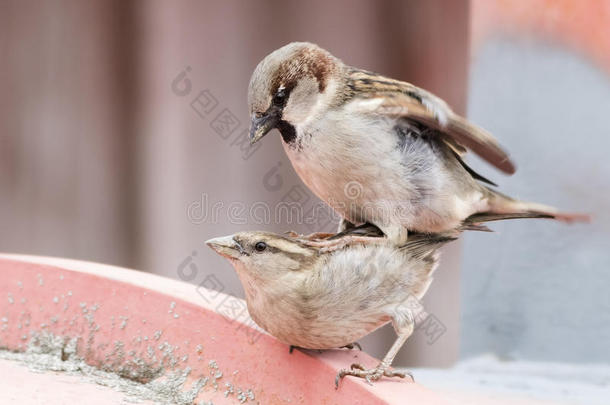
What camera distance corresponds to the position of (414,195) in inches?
50.5

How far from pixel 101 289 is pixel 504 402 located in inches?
44.3

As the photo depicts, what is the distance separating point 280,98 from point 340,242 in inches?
10.3

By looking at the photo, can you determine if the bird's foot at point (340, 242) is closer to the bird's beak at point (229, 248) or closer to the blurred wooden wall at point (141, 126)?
the bird's beak at point (229, 248)

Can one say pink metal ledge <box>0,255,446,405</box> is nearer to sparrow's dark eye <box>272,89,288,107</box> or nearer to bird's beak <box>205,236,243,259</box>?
bird's beak <box>205,236,243,259</box>

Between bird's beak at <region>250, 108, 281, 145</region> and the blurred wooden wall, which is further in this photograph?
the blurred wooden wall

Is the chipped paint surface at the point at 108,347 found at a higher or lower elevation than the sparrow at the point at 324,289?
lower

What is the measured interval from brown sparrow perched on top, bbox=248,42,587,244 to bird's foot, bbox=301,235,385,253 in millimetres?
28

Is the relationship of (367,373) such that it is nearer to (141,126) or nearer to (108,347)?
(108,347)

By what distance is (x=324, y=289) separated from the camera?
1.24 metres

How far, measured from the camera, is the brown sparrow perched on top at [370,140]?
1240mm

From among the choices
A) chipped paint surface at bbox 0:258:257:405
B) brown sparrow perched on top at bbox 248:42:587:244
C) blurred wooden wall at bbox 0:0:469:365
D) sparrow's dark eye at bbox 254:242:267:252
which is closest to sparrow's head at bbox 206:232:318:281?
sparrow's dark eye at bbox 254:242:267:252

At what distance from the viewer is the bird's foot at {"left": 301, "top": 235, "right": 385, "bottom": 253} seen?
129 cm

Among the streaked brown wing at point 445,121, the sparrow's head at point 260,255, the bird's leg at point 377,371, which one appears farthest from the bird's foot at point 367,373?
the streaked brown wing at point 445,121

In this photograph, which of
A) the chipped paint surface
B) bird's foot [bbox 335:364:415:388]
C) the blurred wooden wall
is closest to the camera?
bird's foot [bbox 335:364:415:388]
